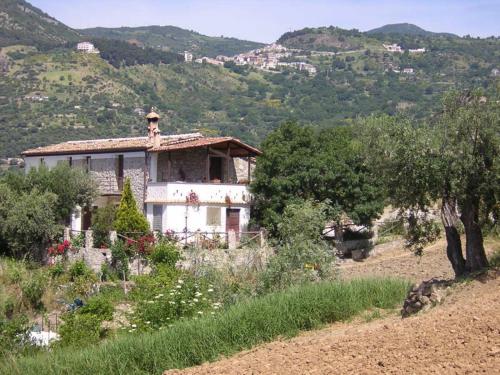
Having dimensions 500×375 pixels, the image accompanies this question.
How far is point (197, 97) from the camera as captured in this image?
132000mm

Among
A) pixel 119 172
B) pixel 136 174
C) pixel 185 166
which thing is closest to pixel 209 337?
pixel 136 174

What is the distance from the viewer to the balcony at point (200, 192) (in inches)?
1395

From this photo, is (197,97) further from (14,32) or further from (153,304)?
(153,304)

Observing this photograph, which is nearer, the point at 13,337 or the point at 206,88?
the point at 13,337

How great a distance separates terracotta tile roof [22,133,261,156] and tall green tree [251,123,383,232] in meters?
2.28

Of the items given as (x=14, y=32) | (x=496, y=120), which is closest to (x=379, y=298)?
(x=496, y=120)

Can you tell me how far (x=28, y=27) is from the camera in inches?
5901

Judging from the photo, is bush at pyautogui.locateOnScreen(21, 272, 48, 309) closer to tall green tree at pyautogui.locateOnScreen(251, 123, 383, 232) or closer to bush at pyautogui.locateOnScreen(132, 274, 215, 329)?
tall green tree at pyautogui.locateOnScreen(251, 123, 383, 232)

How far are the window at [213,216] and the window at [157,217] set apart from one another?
2.21 meters

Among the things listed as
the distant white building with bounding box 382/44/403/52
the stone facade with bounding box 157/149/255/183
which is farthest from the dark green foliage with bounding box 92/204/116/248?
the distant white building with bounding box 382/44/403/52

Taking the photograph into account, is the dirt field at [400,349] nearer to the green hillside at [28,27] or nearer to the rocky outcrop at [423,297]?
the rocky outcrop at [423,297]

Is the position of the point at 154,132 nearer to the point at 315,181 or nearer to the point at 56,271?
the point at 315,181

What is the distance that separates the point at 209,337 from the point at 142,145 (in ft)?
80.3

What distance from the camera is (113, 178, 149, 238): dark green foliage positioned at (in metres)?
33.8
